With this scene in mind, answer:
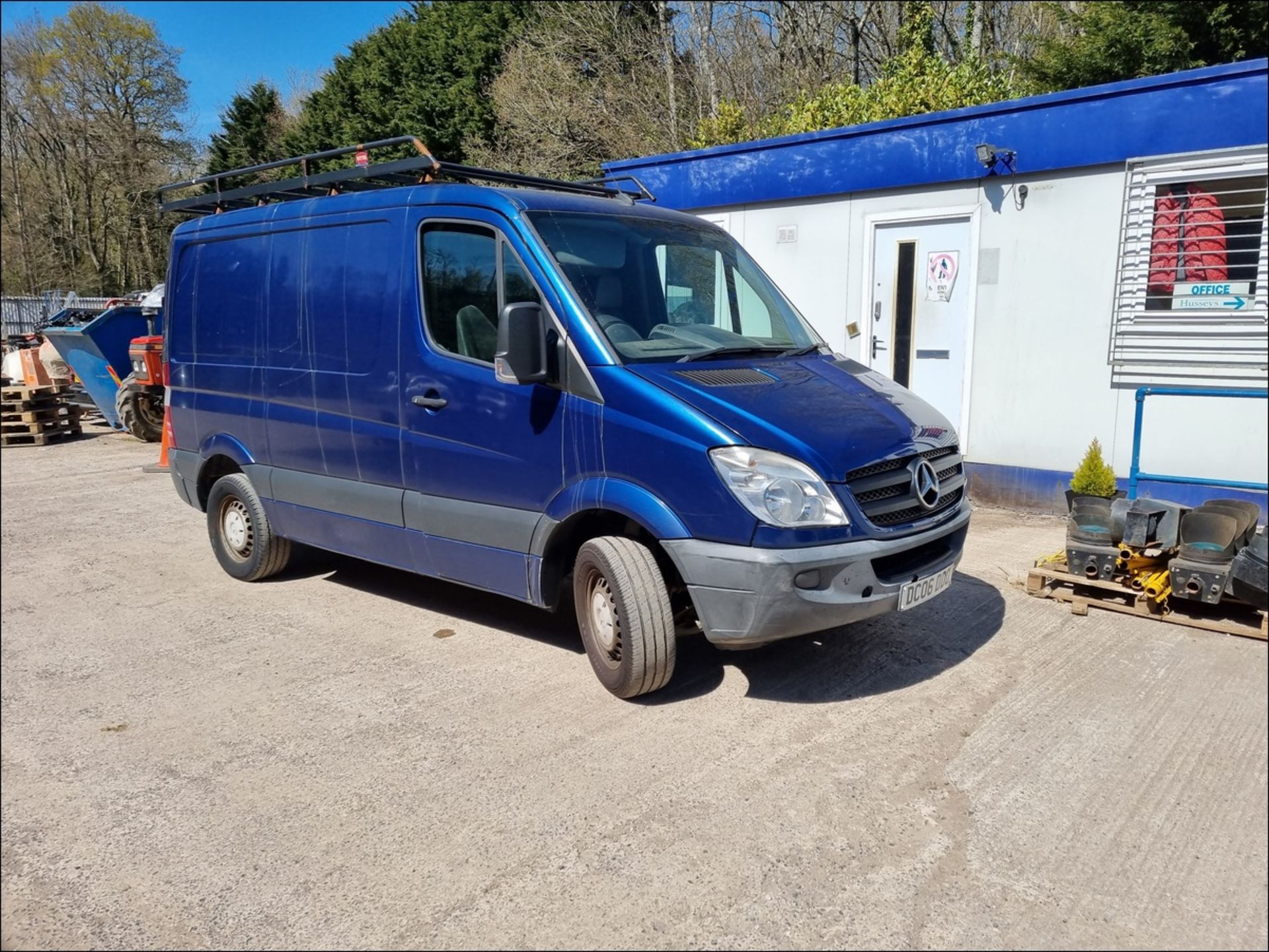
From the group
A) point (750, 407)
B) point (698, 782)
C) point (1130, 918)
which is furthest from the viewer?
point (750, 407)

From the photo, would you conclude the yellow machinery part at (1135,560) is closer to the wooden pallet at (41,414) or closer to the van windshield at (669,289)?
the van windshield at (669,289)

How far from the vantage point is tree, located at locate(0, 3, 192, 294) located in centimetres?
229

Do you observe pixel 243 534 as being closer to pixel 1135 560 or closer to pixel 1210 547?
pixel 1135 560

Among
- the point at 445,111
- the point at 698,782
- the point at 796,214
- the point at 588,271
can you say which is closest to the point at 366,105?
the point at 445,111

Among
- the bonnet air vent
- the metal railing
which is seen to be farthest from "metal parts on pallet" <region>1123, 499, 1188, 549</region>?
the bonnet air vent

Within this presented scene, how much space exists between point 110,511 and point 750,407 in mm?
7081

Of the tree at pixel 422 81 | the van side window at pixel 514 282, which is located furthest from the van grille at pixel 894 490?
the tree at pixel 422 81

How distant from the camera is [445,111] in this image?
85.1 ft

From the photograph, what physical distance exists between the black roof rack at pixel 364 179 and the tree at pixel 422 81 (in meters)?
19.0

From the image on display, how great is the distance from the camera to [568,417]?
14.3 ft

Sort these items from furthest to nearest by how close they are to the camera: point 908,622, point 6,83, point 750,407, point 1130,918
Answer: point 908,622 < point 750,407 < point 1130,918 < point 6,83

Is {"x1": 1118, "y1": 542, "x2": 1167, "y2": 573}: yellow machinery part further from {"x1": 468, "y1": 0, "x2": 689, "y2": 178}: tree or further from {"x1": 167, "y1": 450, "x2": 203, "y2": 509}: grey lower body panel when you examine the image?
{"x1": 468, "y1": 0, "x2": 689, "y2": 178}: tree

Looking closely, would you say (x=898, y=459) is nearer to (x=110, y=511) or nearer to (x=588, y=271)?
(x=588, y=271)

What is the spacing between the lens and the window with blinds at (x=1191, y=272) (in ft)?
22.1
